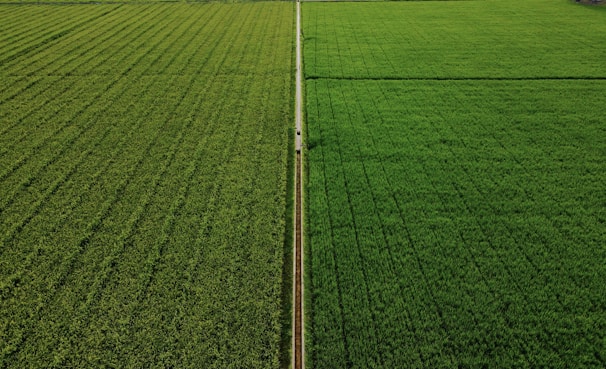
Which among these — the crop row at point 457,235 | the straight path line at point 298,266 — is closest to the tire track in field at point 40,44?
the straight path line at point 298,266

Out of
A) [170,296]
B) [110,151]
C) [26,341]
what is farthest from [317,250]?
[110,151]

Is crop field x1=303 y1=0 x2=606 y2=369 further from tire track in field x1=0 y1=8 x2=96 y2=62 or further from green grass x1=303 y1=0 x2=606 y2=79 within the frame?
tire track in field x1=0 y1=8 x2=96 y2=62

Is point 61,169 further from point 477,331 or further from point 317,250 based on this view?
point 477,331

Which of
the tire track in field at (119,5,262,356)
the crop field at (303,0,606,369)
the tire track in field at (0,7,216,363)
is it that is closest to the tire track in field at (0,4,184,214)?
the tire track in field at (0,7,216,363)

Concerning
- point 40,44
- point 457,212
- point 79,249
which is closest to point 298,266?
point 457,212

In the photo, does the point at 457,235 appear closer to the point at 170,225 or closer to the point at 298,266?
the point at 298,266
